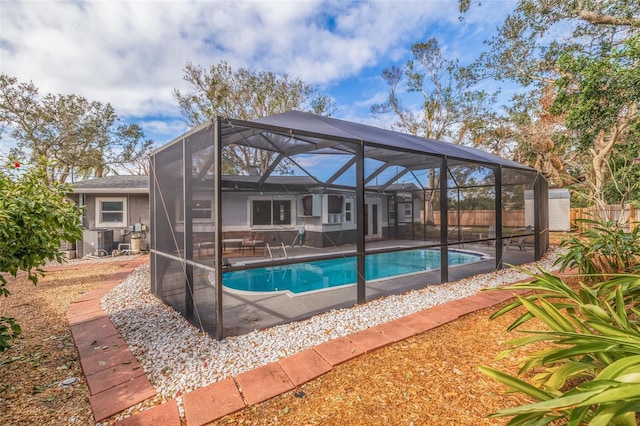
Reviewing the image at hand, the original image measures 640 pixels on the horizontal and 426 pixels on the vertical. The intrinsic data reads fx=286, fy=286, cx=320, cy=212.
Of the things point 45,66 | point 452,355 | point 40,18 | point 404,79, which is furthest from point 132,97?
point 452,355

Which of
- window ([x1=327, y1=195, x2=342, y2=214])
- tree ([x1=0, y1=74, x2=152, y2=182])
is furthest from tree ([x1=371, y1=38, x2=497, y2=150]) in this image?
tree ([x1=0, y1=74, x2=152, y2=182])

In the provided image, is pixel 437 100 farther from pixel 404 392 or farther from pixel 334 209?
pixel 404 392

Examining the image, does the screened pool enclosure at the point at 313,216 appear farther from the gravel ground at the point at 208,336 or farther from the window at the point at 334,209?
the gravel ground at the point at 208,336

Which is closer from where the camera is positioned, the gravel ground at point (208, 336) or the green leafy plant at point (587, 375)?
the green leafy plant at point (587, 375)

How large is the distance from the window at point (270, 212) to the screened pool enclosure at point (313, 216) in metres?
0.04

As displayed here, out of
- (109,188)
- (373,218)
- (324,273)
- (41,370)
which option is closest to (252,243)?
(324,273)

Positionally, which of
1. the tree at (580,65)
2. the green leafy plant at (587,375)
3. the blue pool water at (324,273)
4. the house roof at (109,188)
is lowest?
the blue pool water at (324,273)

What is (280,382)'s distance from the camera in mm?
2316

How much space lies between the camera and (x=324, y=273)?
8.48 meters

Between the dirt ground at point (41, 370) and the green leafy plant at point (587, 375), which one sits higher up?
the green leafy plant at point (587, 375)

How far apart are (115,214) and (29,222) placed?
31.6ft

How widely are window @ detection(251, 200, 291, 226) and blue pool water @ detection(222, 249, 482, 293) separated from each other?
3506 millimetres

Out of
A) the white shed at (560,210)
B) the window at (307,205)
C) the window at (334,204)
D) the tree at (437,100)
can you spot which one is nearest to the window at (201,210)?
the window at (307,205)

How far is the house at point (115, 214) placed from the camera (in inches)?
390
